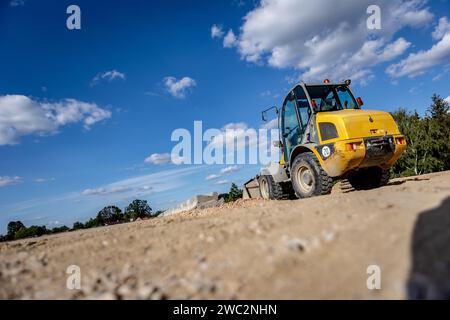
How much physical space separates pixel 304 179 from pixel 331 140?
1543 millimetres

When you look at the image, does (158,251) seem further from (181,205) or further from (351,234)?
(181,205)

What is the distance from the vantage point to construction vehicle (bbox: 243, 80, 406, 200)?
7109 mm

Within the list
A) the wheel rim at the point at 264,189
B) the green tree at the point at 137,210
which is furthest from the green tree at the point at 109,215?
the wheel rim at the point at 264,189

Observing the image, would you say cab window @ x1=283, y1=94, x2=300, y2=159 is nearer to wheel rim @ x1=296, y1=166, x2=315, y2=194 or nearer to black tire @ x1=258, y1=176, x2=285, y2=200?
wheel rim @ x1=296, y1=166, x2=315, y2=194

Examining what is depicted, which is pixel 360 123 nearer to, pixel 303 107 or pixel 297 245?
pixel 303 107

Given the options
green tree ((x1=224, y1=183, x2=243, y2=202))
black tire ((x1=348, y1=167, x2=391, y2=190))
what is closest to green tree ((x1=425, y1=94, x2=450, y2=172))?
green tree ((x1=224, y1=183, x2=243, y2=202))

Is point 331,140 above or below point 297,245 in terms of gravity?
above

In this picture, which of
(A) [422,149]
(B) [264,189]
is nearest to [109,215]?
(B) [264,189]

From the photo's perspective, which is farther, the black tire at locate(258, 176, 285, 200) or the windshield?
the black tire at locate(258, 176, 285, 200)

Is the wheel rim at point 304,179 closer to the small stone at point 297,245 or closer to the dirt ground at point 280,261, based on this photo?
the dirt ground at point 280,261

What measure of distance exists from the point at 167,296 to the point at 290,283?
40.0 inches

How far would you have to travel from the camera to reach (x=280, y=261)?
2666 millimetres
